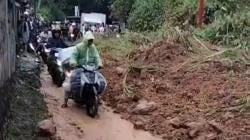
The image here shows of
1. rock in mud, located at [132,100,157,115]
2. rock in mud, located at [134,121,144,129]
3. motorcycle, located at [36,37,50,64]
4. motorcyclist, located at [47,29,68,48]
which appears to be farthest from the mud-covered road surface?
motorcycle, located at [36,37,50,64]

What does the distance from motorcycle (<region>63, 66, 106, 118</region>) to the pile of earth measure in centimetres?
74

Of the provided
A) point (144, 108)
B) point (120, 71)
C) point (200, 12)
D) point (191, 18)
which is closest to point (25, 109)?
point (144, 108)

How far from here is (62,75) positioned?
14.1 meters

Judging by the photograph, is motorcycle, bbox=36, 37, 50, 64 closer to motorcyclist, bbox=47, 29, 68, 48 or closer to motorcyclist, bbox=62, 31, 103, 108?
motorcyclist, bbox=47, 29, 68, 48

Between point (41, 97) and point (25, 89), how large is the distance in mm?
381

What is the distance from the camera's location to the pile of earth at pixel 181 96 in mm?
10227

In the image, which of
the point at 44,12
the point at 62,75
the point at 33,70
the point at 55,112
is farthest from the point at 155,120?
the point at 44,12

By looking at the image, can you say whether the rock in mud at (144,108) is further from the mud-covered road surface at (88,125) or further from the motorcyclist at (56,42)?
the motorcyclist at (56,42)

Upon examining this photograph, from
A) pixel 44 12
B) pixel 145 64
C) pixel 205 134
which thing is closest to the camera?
pixel 205 134

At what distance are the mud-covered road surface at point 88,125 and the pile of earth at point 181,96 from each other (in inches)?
10.4

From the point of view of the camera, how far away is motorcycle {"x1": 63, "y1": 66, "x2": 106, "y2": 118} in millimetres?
11438

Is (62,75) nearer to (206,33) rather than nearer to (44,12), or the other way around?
(206,33)

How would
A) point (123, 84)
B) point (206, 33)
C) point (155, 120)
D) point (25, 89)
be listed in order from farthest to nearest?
1. point (206, 33)
2. point (123, 84)
3. point (25, 89)
4. point (155, 120)

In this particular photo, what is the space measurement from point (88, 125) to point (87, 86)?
0.87 meters
